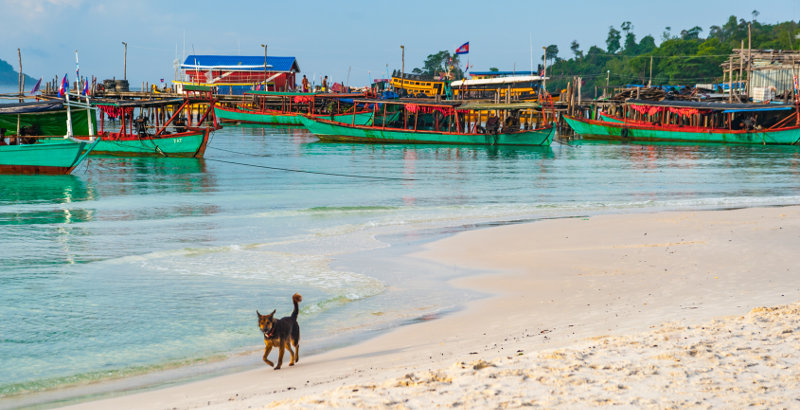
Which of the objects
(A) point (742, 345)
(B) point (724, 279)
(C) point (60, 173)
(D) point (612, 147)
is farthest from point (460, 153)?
(A) point (742, 345)

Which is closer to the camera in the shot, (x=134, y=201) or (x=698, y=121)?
(x=134, y=201)

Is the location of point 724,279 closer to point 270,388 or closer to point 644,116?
point 270,388

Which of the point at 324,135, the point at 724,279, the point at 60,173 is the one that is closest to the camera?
the point at 724,279

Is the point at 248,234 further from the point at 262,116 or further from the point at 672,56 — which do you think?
the point at 672,56

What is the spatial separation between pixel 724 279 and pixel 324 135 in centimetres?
4128

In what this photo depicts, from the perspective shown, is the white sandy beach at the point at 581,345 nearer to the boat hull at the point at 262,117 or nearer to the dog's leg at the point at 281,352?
the dog's leg at the point at 281,352

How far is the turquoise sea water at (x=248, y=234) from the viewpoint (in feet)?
28.3

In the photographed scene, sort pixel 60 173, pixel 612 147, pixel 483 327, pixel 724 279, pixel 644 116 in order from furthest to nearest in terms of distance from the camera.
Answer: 1. pixel 644 116
2. pixel 612 147
3. pixel 60 173
4. pixel 724 279
5. pixel 483 327

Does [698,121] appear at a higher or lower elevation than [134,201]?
higher

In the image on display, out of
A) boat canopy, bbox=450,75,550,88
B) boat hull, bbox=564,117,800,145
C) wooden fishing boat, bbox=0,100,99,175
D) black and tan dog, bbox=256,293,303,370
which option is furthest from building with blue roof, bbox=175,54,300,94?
black and tan dog, bbox=256,293,303,370

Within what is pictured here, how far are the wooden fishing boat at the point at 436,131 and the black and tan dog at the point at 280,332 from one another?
3750 centimetres

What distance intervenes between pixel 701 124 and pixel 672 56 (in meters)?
58.4

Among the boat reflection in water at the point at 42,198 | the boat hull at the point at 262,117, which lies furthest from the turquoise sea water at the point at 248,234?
the boat hull at the point at 262,117

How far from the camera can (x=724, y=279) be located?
10500mm
